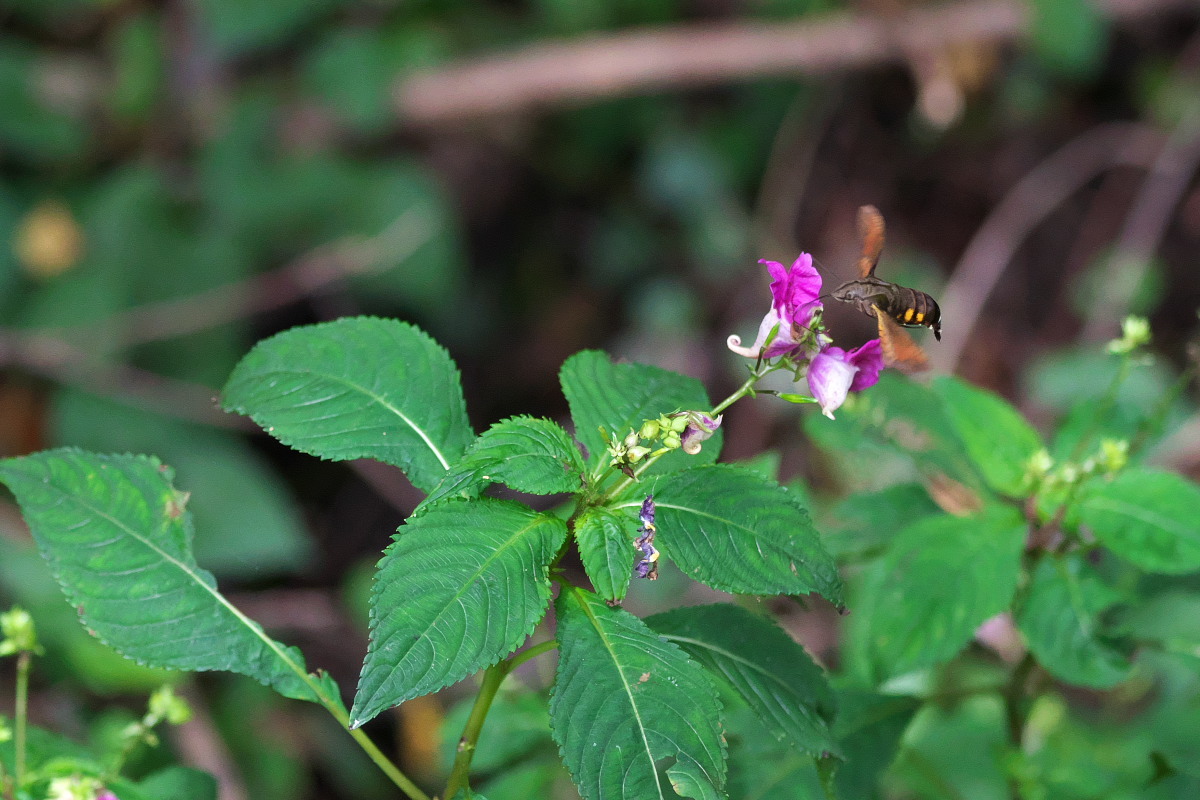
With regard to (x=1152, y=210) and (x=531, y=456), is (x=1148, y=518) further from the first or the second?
(x=1152, y=210)

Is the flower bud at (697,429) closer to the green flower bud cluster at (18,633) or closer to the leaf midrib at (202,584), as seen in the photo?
the leaf midrib at (202,584)

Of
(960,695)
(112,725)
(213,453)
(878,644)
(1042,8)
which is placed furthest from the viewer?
(1042,8)

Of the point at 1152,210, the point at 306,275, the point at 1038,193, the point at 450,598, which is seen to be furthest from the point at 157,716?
the point at 1152,210

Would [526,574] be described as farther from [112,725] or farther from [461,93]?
[461,93]

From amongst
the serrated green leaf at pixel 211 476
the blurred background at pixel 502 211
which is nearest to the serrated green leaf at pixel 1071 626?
the blurred background at pixel 502 211

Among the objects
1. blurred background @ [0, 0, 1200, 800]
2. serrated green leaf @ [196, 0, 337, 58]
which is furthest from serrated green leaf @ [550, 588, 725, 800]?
serrated green leaf @ [196, 0, 337, 58]

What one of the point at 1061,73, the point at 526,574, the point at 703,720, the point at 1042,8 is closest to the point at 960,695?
the point at 703,720

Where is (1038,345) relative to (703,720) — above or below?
above
